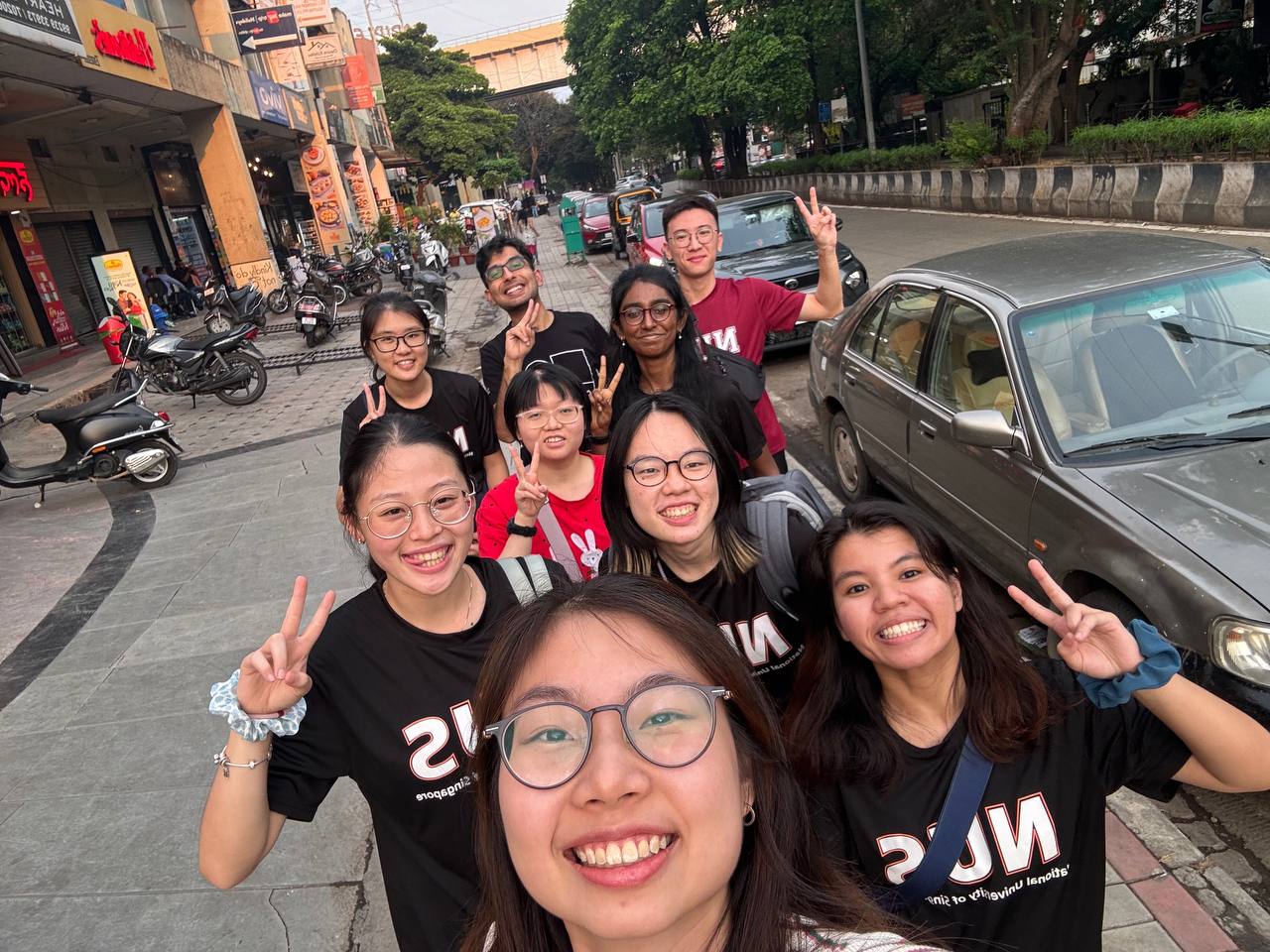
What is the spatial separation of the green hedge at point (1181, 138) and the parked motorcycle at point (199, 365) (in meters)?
14.1

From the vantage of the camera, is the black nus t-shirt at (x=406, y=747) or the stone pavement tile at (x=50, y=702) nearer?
the black nus t-shirt at (x=406, y=747)

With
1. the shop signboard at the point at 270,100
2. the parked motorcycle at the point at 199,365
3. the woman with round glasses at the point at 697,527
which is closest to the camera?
the woman with round glasses at the point at 697,527

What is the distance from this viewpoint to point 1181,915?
2.23 metres

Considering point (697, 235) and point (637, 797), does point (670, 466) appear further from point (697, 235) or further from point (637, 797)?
point (697, 235)

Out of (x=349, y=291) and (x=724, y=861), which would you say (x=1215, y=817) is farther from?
(x=349, y=291)

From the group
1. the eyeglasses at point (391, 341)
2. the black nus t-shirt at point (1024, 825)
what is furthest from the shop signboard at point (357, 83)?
the black nus t-shirt at point (1024, 825)

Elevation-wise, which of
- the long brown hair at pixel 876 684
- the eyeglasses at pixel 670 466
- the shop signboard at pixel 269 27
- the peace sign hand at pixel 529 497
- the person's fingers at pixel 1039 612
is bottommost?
the long brown hair at pixel 876 684

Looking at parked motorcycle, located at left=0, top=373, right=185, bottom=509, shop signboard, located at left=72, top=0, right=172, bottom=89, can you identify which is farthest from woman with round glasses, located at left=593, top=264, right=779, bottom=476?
shop signboard, located at left=72, top=0, right=172, bottom=89

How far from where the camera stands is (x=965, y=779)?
1514 mm

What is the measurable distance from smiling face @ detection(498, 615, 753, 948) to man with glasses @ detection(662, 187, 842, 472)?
2.85m

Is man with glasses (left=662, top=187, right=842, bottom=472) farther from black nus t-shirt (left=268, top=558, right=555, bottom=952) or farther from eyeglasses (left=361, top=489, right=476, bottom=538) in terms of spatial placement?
black nus t-shirt (left=268, top=558, right=555, bottom=952)

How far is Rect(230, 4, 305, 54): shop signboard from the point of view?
20.0 m

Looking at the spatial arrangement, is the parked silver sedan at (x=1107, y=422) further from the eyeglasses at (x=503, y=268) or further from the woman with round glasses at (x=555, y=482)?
the eyeglasses at (x=503, y=268)

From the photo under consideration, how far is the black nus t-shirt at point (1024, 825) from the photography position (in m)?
1.50
